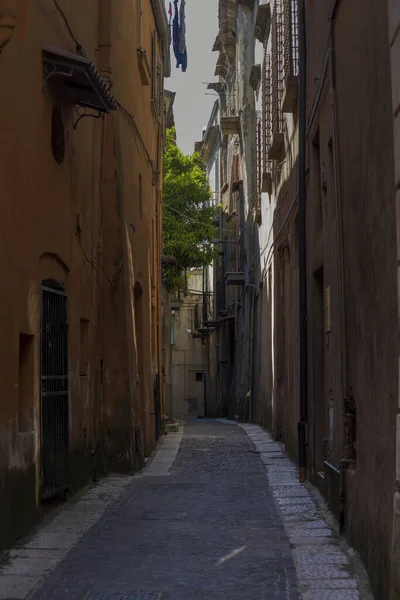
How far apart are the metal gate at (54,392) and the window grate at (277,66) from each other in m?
7.42

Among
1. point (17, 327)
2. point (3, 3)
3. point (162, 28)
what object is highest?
point (162, 28)

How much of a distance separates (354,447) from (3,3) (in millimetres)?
4481

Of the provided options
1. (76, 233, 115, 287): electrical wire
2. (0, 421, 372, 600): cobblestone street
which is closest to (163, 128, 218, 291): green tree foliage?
(76, 233, 115, 287): electrical wire

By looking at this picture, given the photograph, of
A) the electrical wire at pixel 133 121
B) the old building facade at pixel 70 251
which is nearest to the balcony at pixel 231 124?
the electrical wire at pixel 133 121

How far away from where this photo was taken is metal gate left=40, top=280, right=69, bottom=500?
30.1ft

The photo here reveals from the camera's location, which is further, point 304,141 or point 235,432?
point 235,432

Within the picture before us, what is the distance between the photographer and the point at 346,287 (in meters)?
7.70

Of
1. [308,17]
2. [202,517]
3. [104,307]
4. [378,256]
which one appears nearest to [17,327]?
[202,517]

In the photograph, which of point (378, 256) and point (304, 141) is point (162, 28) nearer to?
point (304, 141)

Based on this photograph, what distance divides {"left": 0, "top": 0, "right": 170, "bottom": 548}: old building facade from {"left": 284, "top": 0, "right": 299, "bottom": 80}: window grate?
2433mm

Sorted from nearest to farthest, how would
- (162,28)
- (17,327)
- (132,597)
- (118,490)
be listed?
(132,597) → (17,327) → (118,490) → (162,28)

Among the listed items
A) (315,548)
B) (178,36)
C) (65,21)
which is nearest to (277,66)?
(178,36)

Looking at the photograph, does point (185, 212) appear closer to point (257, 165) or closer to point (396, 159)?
point (257, 165)

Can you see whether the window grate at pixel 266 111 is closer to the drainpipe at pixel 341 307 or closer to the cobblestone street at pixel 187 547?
the cobblestone street at pixel 187 547
